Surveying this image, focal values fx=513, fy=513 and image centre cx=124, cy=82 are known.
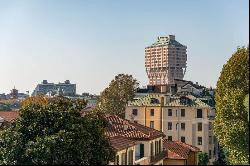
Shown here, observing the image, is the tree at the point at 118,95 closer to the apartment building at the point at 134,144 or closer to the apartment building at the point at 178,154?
the apartment building at the point at 178,154

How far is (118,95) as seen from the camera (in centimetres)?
9669

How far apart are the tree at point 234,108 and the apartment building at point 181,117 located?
119 feet

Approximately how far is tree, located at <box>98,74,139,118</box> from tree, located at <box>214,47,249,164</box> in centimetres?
5010

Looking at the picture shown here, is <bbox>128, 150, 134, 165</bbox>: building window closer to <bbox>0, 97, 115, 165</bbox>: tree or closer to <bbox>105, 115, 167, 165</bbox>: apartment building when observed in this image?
<bbox>105, 115, 167, 165</bbox>: apartment building

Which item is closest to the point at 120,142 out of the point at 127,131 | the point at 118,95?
the point at 127,131

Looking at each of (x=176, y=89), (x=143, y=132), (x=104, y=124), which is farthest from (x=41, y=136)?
(x=176, y=89)

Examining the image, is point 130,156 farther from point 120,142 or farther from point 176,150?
point 176,150

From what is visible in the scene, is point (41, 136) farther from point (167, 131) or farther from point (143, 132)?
point (167, 131)

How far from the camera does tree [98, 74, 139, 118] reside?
314ft

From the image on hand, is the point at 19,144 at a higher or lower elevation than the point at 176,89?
lower

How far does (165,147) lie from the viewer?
50.0 metres

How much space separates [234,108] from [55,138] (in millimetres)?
17621

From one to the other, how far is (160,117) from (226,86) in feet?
130

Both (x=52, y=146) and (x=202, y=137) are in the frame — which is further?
(x=202, y=137)
